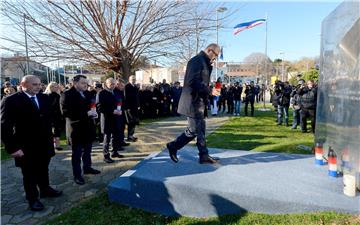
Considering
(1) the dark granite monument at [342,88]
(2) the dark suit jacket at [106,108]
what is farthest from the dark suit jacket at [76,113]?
(1) the dark granite monument at [342,88]

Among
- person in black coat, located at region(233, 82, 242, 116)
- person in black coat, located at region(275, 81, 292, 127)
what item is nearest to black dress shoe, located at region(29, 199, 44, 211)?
person in black coat, located at region(275, 81, 292, 127)

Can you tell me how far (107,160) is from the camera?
240 inches

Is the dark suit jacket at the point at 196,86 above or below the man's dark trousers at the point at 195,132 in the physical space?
above

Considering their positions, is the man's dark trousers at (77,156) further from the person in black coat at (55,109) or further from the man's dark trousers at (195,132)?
the person in black coat at (55,109)

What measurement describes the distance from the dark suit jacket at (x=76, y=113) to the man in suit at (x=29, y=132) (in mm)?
485

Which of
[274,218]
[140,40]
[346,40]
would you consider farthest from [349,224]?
[140,40]

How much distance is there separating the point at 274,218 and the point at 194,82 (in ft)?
6.97

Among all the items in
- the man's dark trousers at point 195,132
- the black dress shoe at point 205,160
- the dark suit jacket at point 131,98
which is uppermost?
the dark suit jacket at point 131,98

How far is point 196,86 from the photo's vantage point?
4.03 metres

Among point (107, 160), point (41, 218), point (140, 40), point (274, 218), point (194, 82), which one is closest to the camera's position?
point (274, 218)

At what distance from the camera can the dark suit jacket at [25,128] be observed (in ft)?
12.1

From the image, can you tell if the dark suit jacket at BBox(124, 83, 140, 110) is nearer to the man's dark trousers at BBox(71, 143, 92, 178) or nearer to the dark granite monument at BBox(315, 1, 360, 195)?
the man's dark trousers at BBox(71, 143, 92, 178)

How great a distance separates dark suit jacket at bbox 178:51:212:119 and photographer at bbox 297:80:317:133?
241 inches

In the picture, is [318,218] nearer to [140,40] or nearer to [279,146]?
[279,146]
